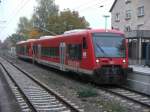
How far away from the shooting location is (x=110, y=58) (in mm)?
21531

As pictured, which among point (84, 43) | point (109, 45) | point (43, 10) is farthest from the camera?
point (43, 10)

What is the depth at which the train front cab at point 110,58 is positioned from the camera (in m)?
21.2

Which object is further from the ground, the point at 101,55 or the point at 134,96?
the point at 101,55

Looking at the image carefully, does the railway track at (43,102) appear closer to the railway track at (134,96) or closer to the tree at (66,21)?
the railway track at (134,96)

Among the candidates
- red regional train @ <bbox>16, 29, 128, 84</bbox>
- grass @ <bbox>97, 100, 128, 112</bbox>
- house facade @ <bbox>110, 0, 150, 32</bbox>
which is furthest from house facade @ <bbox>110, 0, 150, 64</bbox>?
grass @ <bbox>97, 100, 128, 112</bbox>

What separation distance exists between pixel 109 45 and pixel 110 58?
717mm

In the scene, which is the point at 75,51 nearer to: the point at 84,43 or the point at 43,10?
the point at 84,43

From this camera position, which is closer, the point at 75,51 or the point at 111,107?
the point at 111,107

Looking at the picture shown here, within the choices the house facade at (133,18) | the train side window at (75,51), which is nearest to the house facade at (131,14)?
the house facade at (133,18)

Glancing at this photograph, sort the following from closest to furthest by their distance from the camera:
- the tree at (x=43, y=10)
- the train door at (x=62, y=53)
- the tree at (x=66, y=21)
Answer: the train door at (x=62, y=53) < the tree at (x=66, y=21) < the tree at (x=43, y=10)

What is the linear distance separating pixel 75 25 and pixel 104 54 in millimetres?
59776

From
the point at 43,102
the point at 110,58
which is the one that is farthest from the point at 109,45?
the point at 43,102

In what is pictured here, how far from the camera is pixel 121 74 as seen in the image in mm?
21719

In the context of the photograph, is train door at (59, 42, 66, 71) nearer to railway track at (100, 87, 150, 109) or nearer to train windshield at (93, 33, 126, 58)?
train windshield at (93, 33, 126, 58)
